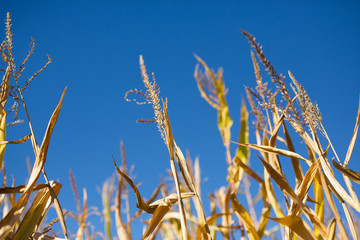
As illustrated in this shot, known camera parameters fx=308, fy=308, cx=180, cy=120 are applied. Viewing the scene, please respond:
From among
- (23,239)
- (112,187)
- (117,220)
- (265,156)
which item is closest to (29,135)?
(23,239)

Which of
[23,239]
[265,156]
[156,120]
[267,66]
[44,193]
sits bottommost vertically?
[23,239]

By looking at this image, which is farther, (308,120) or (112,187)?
(112,187)

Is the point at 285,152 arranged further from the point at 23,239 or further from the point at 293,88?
the point at 23,239

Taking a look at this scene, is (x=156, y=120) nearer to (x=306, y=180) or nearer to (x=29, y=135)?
(x=29, y=135)

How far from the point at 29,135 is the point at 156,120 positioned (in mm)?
466

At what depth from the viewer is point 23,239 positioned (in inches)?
38.4

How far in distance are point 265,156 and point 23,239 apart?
3.79 feet

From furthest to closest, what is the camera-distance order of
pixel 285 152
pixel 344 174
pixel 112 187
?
pixel 112 187, pixel 285 152, pixel 344 174

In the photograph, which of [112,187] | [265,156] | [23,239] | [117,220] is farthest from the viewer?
[112,187]

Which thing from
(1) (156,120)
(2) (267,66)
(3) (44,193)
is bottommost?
(3) (44,193)

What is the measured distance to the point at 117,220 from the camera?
239cm

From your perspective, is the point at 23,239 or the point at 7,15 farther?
the point at 7,15

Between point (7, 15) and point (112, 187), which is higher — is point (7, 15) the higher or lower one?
the higher one

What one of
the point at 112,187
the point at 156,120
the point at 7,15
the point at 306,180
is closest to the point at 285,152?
the point at 306,180
